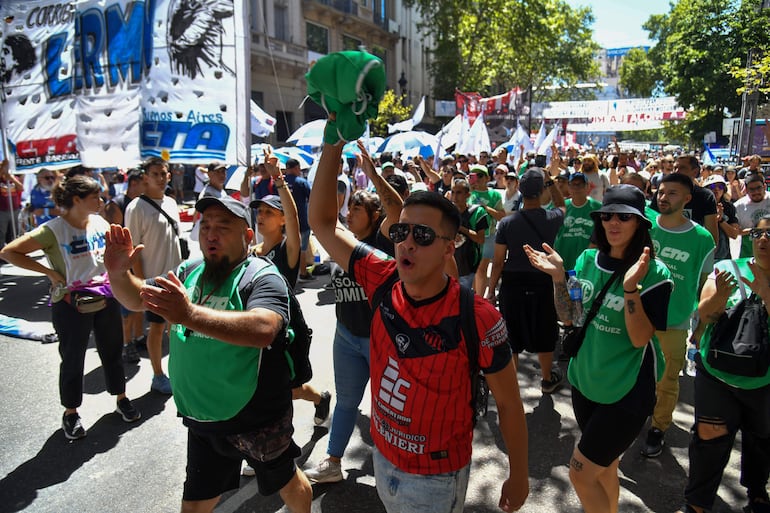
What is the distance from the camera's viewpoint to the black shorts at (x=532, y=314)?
15.1ft

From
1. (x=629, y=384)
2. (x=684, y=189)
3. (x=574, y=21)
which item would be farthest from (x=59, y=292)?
(x=574, y=21)

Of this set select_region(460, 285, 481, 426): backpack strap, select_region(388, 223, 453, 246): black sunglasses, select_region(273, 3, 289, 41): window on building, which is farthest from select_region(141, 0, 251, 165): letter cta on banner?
select_region(273, 3, 289, 41): window on building

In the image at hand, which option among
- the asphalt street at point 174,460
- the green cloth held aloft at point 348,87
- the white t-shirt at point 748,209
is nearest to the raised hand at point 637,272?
the green cloth held aloft at point 348,87

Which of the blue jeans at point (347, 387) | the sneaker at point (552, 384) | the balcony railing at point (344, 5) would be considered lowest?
the sneaker at point (552, 384)

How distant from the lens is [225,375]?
230 cm

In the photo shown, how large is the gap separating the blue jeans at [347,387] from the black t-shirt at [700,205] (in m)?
3.17

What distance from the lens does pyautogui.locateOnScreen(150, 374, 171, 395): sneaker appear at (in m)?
4.63

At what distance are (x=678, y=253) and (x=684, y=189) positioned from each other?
46cm

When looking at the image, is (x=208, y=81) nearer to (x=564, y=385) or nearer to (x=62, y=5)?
(x=62, y=5)

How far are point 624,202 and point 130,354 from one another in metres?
4.82

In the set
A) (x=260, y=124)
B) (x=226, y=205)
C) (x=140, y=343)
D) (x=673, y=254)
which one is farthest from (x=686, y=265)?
(x=260, y=124)

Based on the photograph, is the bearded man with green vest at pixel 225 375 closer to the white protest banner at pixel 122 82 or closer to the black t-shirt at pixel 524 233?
the black t-shirt at pixel 524 233

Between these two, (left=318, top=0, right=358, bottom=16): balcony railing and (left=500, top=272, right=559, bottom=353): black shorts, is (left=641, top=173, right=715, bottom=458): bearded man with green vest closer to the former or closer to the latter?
(left=500, top=272, right=559, bottom=353): black shorts

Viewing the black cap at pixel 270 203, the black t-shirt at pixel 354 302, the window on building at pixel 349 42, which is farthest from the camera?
the window on building at pixel 349 42
